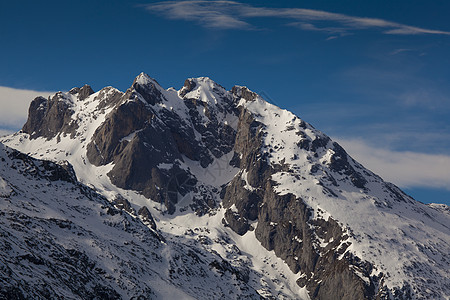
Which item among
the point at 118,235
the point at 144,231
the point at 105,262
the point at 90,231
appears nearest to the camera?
the point at 105,262

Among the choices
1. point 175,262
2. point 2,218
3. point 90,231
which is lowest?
point 175,262

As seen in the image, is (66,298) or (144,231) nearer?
(66,298)

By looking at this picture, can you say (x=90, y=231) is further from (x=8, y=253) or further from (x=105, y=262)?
(x=8, y=253)

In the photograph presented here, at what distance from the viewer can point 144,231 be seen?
179 meters

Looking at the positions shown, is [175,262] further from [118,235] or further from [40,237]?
[40,237]

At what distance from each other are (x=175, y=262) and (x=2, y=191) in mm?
50575

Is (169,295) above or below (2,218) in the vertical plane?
below

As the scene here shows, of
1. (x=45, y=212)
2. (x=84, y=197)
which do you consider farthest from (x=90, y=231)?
(x=84, y=197)

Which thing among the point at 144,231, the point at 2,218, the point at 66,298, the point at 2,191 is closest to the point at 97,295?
the point at 66,298

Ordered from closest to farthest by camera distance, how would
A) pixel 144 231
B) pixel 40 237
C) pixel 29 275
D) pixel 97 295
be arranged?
pixel 29 275 → pixel 97 295 → pixel 40 237 → pixel 144 231

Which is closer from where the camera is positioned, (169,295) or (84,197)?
(169,295)

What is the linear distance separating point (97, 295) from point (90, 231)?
116 feet

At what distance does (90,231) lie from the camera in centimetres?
15562

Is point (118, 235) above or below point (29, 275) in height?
below
